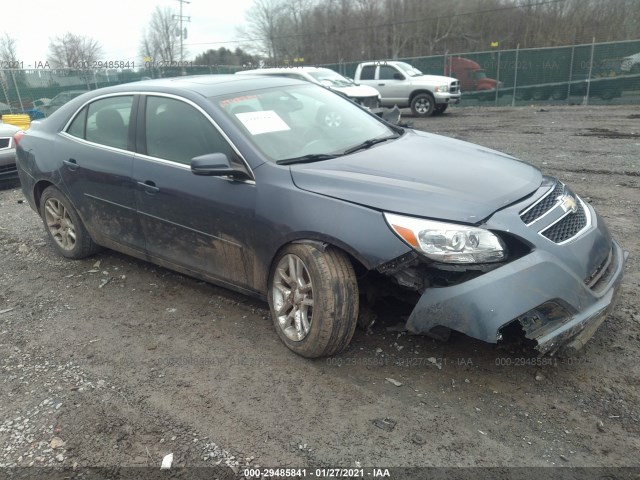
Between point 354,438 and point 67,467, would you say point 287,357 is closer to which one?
point 354,438

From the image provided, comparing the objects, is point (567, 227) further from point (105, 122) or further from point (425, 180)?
point (105, 122)

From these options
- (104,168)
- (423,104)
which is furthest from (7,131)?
(423,104)

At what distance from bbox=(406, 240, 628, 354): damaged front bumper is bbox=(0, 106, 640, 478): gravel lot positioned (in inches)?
→ 15.0

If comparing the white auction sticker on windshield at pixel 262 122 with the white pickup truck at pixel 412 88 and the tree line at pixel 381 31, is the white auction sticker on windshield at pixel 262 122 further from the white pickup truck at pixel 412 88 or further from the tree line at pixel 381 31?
the tree line at pixel 381 31

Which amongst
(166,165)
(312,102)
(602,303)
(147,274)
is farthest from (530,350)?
(147,274)

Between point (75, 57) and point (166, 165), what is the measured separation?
130 feet

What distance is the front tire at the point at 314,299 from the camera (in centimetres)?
292

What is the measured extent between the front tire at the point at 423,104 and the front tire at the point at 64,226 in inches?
610

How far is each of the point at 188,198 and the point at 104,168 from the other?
1.09 metres

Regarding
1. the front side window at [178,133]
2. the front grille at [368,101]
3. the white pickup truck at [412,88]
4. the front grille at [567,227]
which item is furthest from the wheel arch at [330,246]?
the white pickup truck at [412,88]

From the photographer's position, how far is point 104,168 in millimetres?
4207

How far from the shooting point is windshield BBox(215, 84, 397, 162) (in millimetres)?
3486

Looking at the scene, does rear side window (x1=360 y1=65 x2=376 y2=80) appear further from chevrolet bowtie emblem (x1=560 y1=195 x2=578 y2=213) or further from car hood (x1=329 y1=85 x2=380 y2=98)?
chevrolet bowtie emblem (x1=560 y1=195 x2=578 y2=213)

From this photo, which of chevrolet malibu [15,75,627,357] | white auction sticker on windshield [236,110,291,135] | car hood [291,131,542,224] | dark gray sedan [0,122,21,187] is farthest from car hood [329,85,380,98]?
car hood [291,131,542,224]
